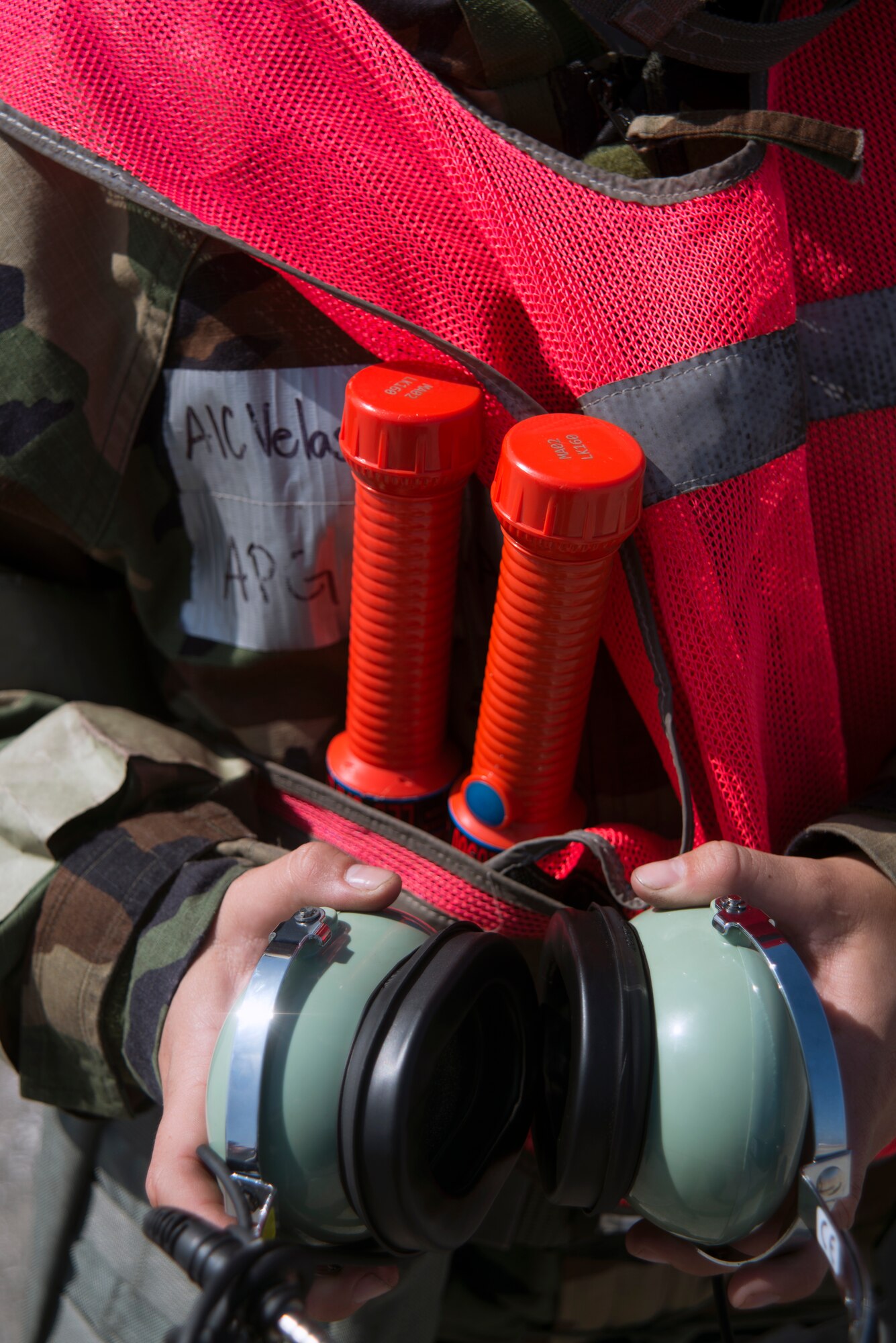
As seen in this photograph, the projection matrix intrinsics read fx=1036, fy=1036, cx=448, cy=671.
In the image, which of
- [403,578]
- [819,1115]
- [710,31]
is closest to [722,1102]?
[819,1115]

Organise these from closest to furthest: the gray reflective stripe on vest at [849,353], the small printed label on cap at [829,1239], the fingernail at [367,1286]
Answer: the small printed label on cap at [829,1239]
the fingernail at [367,1286]
the gray reflective stripe on vest at [849,353]

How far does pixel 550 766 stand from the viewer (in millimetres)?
728

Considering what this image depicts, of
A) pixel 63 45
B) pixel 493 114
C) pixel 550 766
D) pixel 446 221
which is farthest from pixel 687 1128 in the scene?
pixel 63 45

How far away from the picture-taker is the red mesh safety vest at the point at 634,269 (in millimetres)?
654

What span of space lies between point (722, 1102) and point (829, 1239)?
0.26 ft

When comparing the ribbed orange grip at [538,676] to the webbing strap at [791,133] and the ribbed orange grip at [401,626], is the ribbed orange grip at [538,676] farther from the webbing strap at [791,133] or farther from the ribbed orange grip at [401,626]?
the webbing strap at [791,133]

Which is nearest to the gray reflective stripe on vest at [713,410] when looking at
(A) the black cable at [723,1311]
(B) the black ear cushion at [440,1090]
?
(B) the black ear cushion at [440,1090]

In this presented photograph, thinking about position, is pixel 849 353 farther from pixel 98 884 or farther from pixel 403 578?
pixel 98 884

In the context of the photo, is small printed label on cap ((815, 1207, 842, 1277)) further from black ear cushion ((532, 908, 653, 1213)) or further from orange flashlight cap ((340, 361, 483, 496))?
orange flashlight cap ((340, 361, 483, 496))

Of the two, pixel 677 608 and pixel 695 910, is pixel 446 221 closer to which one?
pixel 677 608

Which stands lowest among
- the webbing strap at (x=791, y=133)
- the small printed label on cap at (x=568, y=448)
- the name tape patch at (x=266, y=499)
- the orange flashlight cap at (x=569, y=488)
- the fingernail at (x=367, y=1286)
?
the fingernail at (x=367, y=1286)

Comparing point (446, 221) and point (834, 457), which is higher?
point (446, 221)

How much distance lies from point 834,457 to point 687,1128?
18.0 inches

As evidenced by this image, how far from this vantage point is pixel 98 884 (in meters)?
0.78
